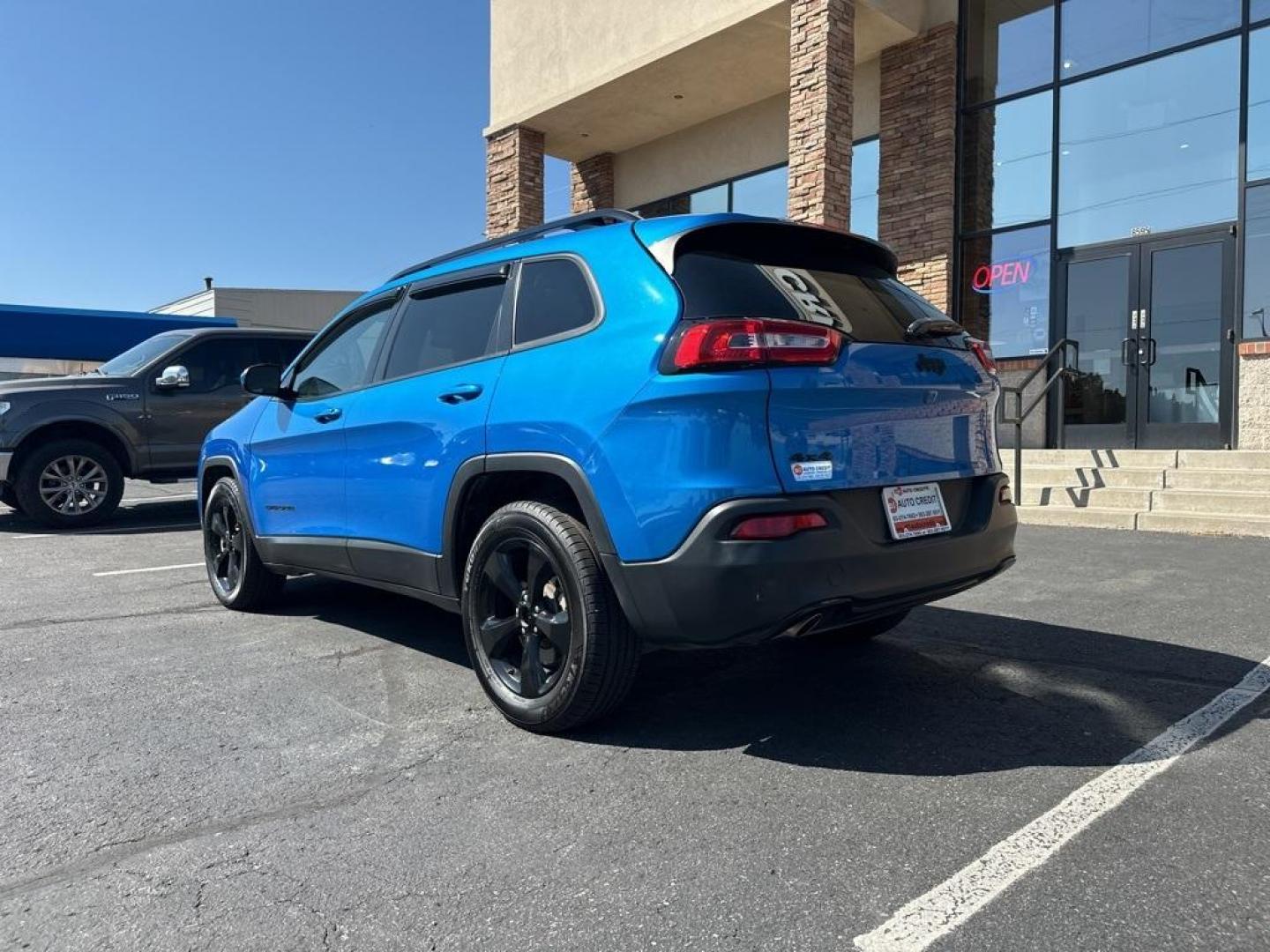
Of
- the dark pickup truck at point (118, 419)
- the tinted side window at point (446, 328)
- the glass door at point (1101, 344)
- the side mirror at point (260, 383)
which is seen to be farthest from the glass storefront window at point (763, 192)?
the tinted side window at point (446, 328)

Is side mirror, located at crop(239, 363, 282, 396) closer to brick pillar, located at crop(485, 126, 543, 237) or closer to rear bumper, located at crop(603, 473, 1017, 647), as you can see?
rear bumper, located at crop(603, 473, 1017, 647)

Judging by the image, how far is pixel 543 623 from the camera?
317cm

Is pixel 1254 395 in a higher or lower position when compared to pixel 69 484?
higher

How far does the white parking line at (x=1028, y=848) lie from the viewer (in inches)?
77.4

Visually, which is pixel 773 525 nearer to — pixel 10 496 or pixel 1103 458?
pixel 1103 458

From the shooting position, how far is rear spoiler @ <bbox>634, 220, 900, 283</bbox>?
120 inches

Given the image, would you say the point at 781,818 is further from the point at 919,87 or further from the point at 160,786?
the point at 919,87

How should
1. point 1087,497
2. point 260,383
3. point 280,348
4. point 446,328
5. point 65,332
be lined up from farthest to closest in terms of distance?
point 65,332
point 280,348
point 1087,497
point 260,383
point 446,328

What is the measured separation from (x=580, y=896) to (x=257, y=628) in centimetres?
336

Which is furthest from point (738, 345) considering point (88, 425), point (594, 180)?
point (594, 180)

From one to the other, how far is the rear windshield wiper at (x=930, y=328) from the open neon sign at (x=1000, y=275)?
29.6ft

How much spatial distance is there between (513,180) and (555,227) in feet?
37.8

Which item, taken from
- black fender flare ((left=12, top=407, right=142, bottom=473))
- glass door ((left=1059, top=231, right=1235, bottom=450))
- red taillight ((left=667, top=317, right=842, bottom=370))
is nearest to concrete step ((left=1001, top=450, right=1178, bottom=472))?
glass door ((left=1059, top=231, right=1235, bottom=450))

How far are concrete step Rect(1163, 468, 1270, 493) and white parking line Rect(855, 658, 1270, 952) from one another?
20.0 ft
